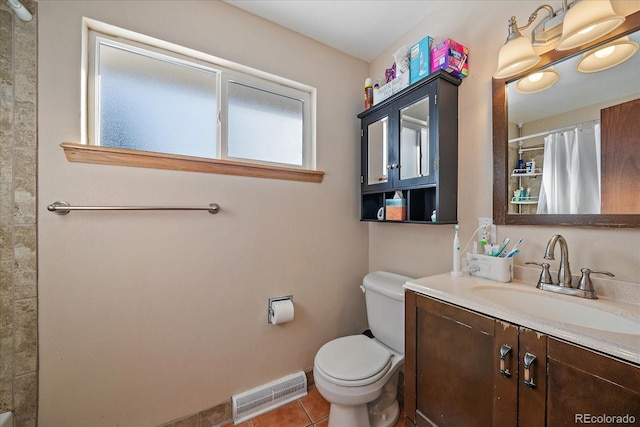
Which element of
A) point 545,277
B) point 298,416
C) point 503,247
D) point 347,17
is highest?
point 347,17

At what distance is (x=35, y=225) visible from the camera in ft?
3.57

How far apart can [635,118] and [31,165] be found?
237 centimetres

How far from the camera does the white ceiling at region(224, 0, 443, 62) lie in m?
1.49

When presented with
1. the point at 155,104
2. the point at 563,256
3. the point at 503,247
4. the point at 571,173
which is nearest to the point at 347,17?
the point at 155,104

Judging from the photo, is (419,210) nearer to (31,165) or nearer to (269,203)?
(269,203)

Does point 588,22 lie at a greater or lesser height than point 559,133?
greater

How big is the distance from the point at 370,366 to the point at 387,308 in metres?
0.33

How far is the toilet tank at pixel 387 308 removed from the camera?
4.75 feet

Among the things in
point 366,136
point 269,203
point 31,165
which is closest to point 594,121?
point 366,136

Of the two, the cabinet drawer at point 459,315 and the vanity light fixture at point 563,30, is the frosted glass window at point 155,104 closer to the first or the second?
the cabinet drawer at point 459,315

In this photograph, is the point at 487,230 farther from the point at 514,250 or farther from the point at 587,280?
the point at 587,280

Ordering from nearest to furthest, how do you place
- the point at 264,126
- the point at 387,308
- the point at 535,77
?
1. the point at 535,77
2. the point at 387,308
3. the point at 264,126

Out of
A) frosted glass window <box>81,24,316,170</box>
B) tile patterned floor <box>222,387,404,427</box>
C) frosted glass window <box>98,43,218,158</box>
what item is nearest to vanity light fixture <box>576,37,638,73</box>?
frosted glass window <box>81,24,316,170</box>

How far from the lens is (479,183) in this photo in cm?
133
